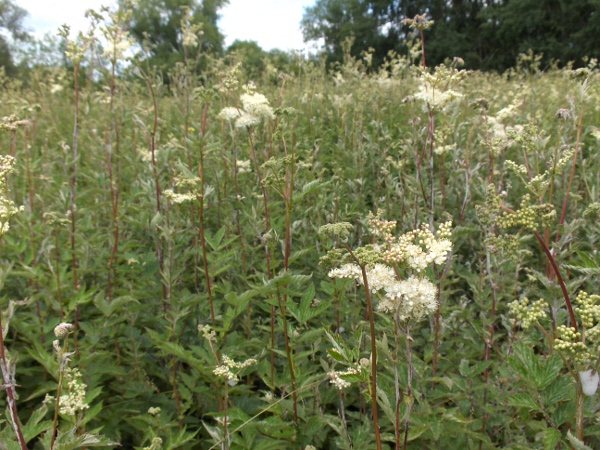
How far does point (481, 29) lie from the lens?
30.4m

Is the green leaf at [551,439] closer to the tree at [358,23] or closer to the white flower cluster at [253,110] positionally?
the white flower cluster at [253,110]

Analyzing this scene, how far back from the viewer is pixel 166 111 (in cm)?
651

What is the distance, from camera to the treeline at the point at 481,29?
24.9 metres

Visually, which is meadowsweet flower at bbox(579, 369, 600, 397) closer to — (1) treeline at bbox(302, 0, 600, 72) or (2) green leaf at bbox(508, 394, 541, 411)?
(2) green leaf at bbox(508, 394, 541, 411)

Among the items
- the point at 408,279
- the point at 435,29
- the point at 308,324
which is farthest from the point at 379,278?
the point at 435,29

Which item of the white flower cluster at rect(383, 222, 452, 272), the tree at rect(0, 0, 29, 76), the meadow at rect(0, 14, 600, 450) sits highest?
the tree at rect(0, 0, 29, 76)

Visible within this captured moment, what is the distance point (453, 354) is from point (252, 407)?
998 millimetres

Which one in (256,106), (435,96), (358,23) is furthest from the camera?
(358,23)

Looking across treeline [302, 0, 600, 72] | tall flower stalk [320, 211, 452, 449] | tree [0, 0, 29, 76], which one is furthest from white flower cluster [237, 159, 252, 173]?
tree [0, 0, 29, 76]

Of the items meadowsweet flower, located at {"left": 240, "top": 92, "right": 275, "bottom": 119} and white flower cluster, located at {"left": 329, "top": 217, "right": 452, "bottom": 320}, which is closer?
white flower cluster, located at {"left": 329, "top": 217, "right": 452, "bottom": 320}

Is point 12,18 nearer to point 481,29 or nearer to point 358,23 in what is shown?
point 358,23

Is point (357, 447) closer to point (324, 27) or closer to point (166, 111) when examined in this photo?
point (166, 111)

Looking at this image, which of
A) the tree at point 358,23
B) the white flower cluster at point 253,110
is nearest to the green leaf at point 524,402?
the white flower cluster at point 253,110

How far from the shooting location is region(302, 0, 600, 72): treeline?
2488 cm
